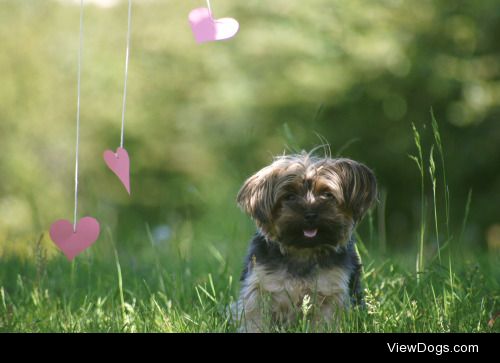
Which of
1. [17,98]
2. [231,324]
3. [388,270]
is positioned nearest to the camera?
[231,324]

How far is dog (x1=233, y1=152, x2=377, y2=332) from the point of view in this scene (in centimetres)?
443

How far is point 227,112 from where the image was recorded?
13656 mm

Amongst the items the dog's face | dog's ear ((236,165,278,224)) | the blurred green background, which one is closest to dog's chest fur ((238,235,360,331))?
the dog's face

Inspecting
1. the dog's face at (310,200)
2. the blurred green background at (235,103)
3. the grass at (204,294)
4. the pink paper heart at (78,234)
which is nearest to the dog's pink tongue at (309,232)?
the dog's face at (310,200)

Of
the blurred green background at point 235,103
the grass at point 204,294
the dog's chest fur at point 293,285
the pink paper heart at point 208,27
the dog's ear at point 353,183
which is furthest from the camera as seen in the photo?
the blurred green background at point 235,103

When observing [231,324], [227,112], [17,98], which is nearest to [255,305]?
[231,324]

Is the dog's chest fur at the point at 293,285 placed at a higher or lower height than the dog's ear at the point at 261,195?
lower

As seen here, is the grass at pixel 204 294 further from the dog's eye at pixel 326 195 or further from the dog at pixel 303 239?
the dog's eye at pixel 326 195

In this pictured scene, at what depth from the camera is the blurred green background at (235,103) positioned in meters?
10.8

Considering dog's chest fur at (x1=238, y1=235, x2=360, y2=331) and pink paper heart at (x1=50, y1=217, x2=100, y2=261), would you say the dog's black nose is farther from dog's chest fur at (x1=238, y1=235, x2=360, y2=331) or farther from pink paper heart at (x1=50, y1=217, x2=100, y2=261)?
pink paper heart at (x1=50, y1=217, x2=100, y2=261)

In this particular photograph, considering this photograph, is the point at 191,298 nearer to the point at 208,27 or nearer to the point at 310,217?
the point at 310,217

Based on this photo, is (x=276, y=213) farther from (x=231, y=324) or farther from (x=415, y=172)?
(x=415, y=172)

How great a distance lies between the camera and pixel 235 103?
1239 centimetres

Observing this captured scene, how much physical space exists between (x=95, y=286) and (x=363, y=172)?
2180 millimetres
